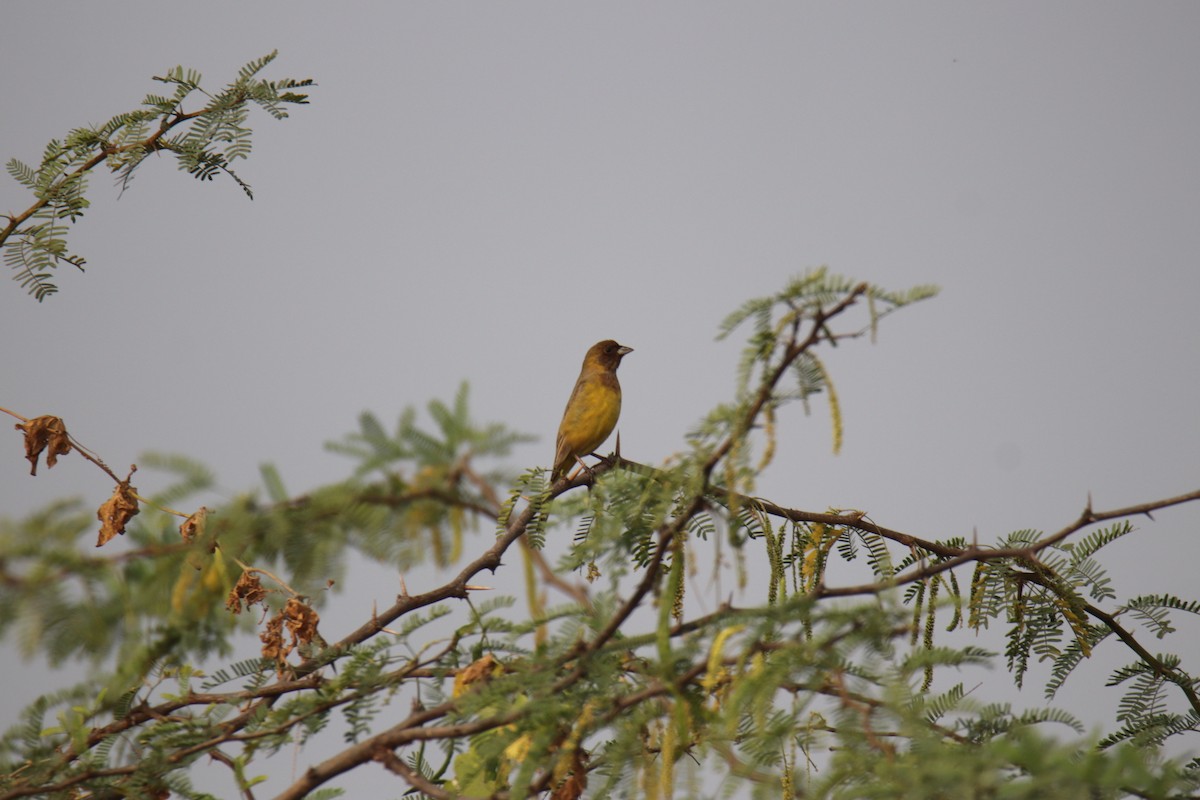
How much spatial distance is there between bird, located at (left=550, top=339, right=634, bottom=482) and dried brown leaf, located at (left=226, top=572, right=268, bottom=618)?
121 inches

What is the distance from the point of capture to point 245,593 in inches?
120

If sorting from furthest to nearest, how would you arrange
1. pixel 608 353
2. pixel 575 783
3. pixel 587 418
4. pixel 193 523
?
pixel 608 353
pixel 587 418
pixel 193 523
pixel 575 783

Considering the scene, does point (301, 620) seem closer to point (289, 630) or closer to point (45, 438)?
point (289, 630)

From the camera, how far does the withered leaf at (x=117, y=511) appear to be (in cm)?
301

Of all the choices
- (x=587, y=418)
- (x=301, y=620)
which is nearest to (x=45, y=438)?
(x=301, y=620)

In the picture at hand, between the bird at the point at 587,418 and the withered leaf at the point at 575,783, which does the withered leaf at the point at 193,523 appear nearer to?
the withered leaf at the point at 575,783

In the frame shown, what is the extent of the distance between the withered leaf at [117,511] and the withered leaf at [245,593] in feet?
1.11

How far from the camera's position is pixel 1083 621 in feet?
11.4

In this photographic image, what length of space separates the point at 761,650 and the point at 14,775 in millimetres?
1969

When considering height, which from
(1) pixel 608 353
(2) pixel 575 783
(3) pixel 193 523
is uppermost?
(1) pixel 608 353

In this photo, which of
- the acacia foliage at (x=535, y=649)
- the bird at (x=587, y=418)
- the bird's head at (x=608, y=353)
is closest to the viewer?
the acacia foliage at (x=535, y=649)

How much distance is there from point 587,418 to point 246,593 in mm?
3527

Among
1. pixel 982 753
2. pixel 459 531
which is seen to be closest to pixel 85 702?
pixel 459 531

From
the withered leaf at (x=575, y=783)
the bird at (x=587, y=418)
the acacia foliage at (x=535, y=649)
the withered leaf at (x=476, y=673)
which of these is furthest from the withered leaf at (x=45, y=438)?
the bird at (x=587, y=418)
